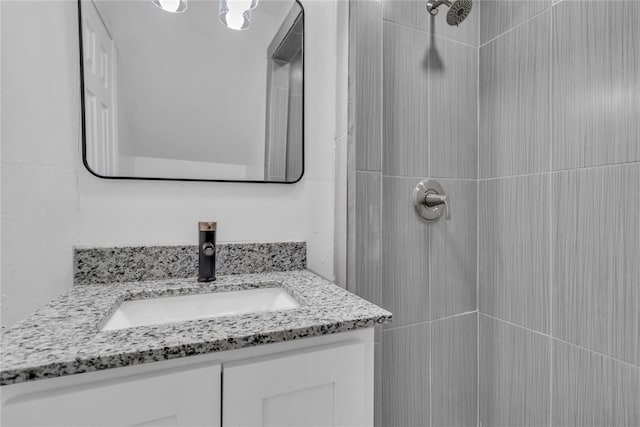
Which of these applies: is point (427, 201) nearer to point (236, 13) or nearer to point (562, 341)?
point (562, 341)

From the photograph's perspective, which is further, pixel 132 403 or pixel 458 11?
pixel 458 11

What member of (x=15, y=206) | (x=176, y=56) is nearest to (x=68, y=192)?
(x=15, y=206)

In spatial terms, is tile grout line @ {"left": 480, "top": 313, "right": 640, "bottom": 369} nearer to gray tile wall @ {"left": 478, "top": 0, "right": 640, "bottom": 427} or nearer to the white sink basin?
gray tile wall @ {"left": 478, "top": 0, "right": 640, "bottom": 427}

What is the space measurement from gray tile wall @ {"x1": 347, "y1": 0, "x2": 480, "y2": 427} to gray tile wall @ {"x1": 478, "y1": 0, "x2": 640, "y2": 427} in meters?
0.07

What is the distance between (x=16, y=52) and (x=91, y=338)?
2.44 feet

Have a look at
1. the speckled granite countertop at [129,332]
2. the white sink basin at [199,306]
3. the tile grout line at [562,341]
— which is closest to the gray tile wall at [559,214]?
the tile grout line at [562,341]

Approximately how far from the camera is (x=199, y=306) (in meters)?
0.80

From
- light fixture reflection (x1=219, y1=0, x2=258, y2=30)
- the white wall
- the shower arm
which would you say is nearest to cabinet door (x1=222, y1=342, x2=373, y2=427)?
the white wall

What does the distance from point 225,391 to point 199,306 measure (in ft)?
1.04

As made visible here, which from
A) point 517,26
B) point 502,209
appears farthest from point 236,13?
point 502,209

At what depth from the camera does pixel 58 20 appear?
80 cm

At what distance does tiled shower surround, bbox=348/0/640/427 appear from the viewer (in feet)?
2.80

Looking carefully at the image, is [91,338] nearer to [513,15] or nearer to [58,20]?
[58,20]

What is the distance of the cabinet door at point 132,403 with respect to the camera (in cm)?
43
